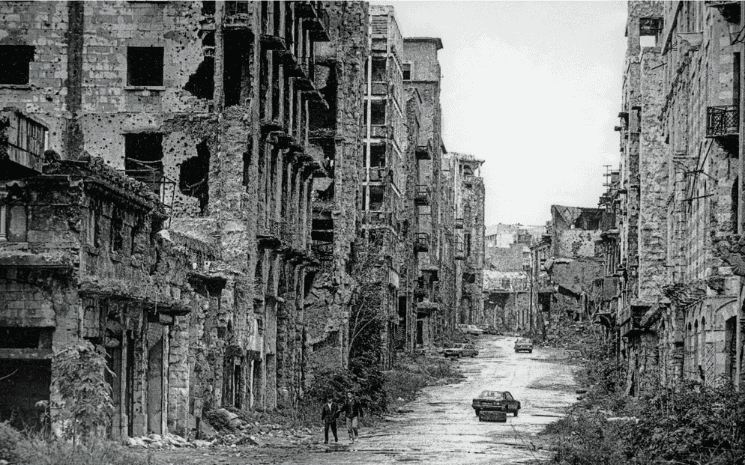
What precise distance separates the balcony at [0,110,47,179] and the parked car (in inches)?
2602

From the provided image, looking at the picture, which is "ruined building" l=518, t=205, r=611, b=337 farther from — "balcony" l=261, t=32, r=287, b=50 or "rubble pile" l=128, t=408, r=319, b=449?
"rubble pile" l=128, t=408, r=319, b=449

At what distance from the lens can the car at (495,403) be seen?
1869 inches

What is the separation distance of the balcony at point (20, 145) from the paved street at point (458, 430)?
761 cm

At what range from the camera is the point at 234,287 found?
40.3m

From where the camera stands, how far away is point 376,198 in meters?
78.1

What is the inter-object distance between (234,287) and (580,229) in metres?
81.3

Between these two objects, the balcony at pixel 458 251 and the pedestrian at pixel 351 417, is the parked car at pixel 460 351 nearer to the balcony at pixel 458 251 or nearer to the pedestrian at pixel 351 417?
the balcony at pixel 458 251

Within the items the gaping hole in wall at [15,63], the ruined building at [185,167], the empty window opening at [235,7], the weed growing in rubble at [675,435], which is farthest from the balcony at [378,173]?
the weed growing in rubble at [675,435]

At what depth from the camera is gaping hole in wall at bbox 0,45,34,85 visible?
40.2 meters

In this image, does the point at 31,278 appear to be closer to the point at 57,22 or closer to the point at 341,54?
the point at 57,22

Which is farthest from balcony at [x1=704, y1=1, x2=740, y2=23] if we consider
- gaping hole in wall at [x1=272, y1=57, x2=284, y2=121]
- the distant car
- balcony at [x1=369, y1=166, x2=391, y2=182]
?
the distant car

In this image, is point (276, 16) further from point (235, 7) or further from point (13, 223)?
point (13, 223)

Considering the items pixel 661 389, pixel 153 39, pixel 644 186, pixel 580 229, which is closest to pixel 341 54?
pixel 644 186

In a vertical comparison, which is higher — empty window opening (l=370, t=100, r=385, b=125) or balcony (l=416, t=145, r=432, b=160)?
empty window opening (l=370, t=100, r=385, b=125)
